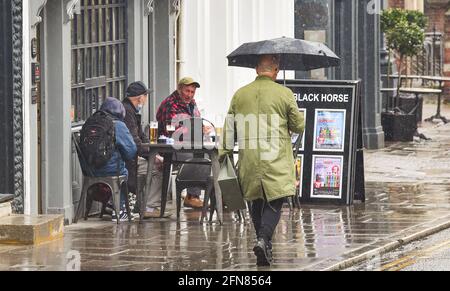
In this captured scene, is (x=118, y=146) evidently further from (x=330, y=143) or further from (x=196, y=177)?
(x=330, y=143)

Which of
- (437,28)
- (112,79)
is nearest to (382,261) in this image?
(112,79)

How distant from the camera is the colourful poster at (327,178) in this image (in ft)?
61.7

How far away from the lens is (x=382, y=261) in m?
14.1

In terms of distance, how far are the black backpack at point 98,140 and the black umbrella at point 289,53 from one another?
5.11ft

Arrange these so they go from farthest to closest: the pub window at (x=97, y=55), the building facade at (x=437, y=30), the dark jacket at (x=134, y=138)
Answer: the building facade at (x=437, y=30) → the pub window at (x=97, y=55) → the dark jacket at (x=134, y=138)

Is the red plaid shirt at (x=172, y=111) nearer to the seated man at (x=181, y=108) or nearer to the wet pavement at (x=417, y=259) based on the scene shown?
the seated man at (x=181, y=108)

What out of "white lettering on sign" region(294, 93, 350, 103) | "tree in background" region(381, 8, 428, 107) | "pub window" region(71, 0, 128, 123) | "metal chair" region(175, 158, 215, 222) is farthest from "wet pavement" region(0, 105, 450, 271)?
"tree in background" region(381, 8, 428, 107)

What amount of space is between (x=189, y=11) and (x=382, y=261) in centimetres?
754

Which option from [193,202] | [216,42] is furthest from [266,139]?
[216,42]

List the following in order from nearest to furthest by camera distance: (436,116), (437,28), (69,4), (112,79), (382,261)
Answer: (382,261), (69,4), (112,79), (436,116), (437,28)

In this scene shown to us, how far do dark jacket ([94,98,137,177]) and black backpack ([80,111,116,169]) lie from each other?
3.2 inches

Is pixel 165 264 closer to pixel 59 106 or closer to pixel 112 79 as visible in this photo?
pixel 59 106

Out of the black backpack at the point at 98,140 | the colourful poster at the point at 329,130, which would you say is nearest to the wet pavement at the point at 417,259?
the colourful poster at the point at 329,130

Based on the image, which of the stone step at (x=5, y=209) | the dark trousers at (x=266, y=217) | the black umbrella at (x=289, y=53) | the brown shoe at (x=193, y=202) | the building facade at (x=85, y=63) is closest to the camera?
the dark trousers at (x=266, y=217)
